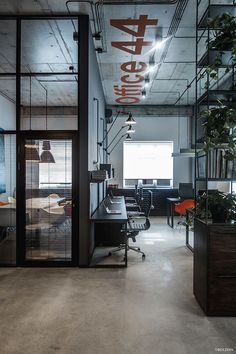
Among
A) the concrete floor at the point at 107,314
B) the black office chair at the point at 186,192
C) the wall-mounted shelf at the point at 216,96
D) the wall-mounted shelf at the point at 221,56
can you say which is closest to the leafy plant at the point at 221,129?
the wall-mounted shelf at the point at 216,96

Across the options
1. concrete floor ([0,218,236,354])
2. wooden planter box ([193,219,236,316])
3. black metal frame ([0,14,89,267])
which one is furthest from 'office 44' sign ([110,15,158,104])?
concrete floor ([0,218,236,354])

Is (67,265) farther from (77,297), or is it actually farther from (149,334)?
(149,334)

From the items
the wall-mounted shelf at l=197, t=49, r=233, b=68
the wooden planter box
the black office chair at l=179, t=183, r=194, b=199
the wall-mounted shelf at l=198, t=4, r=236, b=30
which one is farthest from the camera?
the black office chair at l=179, t=183, r=194, b=199

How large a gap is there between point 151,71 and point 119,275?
4729 mm

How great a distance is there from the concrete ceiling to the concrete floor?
3818 millimetres

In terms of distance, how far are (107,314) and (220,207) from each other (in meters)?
1.62

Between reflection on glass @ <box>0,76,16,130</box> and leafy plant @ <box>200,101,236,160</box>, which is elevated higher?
reflection on glass @ <box>0,76,16,130</box>

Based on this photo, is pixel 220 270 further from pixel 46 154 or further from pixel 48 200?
pixel 46 154

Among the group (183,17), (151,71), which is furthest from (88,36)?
(151,71)

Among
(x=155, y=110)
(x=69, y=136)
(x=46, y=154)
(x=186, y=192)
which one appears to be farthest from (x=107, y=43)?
(x=155, y=110)

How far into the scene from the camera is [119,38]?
210 inches

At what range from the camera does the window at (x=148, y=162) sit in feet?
35.1

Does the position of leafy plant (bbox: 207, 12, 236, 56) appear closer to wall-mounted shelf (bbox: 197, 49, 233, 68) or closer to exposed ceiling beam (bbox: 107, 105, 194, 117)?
wall-mounted shelf (bbox: 197, 49, 233, 68)

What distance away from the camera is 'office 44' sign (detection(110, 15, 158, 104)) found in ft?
15.6
